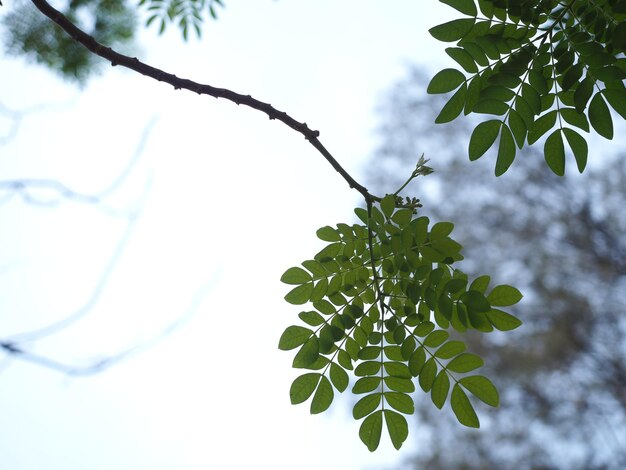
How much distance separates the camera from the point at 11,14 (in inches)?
103

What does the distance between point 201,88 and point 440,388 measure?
68 cm

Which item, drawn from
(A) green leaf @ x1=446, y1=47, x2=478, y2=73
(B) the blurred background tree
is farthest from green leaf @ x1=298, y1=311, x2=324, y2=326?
(B) the blurred background tree


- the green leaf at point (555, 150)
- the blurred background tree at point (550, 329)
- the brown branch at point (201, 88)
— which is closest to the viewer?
the brown branch at point (201, 88)

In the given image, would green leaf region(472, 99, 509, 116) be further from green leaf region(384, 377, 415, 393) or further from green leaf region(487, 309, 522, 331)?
green leaf region(384, 377, 415, 393)

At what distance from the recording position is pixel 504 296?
3.88 ft

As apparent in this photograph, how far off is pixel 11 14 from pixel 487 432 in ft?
23.7

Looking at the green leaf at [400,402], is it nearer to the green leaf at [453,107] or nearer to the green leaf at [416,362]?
the green leaf at [416,362]

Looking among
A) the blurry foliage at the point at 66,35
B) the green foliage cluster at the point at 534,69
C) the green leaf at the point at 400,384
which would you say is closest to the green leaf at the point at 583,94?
the green foliage cluster at the point at 534,69

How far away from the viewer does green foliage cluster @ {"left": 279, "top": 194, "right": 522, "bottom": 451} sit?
1.17 meters

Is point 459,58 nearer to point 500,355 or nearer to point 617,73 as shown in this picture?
point 617,73

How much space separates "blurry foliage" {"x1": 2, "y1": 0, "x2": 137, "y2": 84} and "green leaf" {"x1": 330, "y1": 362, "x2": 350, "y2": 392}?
2001 mm

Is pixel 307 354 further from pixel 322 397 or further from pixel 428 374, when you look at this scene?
pixel 428 374

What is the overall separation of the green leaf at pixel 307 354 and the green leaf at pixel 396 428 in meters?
0.18

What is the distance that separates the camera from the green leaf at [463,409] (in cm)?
116
